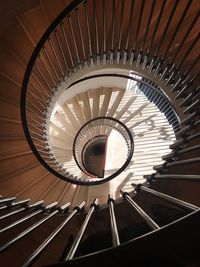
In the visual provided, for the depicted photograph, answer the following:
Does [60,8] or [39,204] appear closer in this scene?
[39,204]

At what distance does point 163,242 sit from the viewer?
0.80 metres

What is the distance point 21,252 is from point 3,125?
207cm

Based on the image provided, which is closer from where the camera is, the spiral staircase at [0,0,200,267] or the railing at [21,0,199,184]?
the spiral staircase at [0,0,200,267]

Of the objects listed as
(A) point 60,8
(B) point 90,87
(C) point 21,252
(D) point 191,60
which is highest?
(B) point 90,87

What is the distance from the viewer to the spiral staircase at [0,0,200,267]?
5.39 feet

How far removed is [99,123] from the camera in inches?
292

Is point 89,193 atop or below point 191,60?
below

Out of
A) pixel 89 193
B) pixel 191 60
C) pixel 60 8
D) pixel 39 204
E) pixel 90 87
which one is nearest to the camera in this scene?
pixel 39 204

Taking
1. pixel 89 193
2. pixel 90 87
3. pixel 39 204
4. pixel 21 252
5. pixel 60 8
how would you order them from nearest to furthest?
1. pixel 21 252
2. pixel 39 204
3. pixel 60 8
4. pixel 89 193
5. pixel 90 87

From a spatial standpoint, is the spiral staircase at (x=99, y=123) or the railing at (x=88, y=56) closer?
the spiral staircase at (x=99, y=123)

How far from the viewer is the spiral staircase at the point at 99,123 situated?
1642 millimetres

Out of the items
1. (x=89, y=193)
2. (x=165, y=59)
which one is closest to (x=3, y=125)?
(x=89, y=193)

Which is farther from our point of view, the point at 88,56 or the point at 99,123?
the point at 99,123

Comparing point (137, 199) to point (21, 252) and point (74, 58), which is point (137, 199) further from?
point (74, 58)
